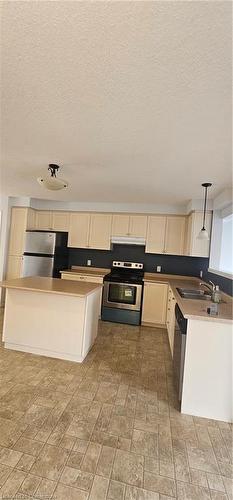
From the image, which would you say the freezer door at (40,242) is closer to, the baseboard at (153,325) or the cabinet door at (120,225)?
the cabinet door at (120,225)

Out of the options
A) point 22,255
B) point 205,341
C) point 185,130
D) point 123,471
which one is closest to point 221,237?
point 205,341

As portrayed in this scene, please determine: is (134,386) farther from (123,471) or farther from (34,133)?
(34,133)

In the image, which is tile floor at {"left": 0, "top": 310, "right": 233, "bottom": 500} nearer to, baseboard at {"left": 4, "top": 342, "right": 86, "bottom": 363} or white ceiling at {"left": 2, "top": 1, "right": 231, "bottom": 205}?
baseboard at {"left": 4, "top": 342, "right": 86, "bottom": 363}

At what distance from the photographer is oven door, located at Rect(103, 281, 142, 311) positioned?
4.30m

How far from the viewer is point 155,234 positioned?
4.60 m

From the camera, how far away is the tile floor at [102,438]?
1380 mm

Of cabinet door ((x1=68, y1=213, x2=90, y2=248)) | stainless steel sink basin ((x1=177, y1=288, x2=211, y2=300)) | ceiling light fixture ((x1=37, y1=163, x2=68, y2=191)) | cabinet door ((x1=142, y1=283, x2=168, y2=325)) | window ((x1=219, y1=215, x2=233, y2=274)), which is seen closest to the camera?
ceiling light fixture ((x1=37, y1=163, x2=68, y2=191))

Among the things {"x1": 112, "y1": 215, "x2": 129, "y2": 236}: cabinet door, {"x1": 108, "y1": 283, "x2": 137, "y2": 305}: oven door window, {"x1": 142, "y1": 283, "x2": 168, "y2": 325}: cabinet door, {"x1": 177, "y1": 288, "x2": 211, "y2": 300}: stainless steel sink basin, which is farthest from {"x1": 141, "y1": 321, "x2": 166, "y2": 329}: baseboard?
{"x1": 112, "y1": 215, "x2": 129, "y2": 236}: cabinet door

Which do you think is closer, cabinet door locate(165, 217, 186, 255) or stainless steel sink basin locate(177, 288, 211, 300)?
stainless steel sink basin locate(177, 288, 211, 300)

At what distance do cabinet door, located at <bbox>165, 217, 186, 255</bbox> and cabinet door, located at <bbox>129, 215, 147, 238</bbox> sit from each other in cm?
46

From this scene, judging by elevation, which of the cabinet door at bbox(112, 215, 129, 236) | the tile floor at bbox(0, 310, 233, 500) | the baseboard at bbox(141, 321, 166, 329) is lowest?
the tile floor at bbox(0, 310, 233, 500)

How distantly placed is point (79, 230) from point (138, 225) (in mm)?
1275

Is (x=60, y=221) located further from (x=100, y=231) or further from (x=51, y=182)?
(x=51, y=182)

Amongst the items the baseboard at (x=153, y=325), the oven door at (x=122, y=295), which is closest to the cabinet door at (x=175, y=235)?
the oven door at (x=122, y=295)
